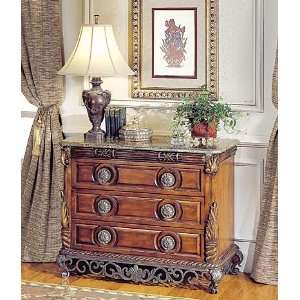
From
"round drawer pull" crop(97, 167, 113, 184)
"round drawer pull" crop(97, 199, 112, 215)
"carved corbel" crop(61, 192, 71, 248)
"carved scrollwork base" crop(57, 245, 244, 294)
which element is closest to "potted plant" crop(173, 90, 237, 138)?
"round drawer pull" crop(97, 167, 113, 184)

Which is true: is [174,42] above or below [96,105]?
above

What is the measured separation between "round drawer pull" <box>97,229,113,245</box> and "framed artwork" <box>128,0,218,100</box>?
902mm

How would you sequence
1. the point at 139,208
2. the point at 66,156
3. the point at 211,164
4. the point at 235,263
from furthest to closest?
the point at 235,263
the point at 66,156
the point at 139,208
the point at 211,164

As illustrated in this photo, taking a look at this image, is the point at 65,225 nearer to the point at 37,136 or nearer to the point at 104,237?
the point at 104,237

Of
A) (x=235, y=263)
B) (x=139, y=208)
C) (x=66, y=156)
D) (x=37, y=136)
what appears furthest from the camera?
(x=37, y=136)

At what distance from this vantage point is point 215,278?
4.01m

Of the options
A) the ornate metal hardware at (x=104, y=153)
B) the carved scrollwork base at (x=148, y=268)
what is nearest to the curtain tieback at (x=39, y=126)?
the ornate metal hardware at (x=104, y=153)

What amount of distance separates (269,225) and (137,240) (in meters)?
0.73

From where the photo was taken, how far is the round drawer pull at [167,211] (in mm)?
4090

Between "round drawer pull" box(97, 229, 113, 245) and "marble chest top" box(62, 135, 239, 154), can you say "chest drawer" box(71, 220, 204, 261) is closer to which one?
"round drawer pull" box(97, 229, 113, 245)

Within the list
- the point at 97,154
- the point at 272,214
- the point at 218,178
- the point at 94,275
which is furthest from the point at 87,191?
the point at 272,214

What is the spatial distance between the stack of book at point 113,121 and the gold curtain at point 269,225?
87cm

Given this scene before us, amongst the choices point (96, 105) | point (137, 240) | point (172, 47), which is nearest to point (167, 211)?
point (137, 240)

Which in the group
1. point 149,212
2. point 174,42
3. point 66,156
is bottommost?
point 149,212
